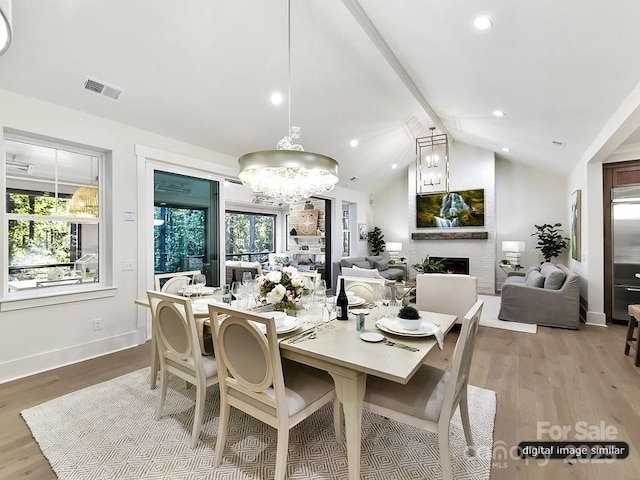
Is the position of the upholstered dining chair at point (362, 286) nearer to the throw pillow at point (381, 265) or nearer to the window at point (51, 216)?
the window at point (51, 216)

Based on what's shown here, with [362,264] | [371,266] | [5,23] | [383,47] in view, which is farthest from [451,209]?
[5,23]

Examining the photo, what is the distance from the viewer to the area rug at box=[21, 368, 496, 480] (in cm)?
182

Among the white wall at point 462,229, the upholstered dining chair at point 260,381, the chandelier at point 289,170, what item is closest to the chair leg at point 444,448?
the upholstered dining chair at point 260,381

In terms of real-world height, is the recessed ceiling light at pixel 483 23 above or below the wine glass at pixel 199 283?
above

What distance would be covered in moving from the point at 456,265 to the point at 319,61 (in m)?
6.21

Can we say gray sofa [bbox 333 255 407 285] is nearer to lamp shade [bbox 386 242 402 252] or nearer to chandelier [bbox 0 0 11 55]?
lamp shade [bbox 386 242 402 252]

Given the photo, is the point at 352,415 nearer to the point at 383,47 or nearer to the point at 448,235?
the point at 383,47

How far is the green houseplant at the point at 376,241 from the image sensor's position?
29.8 ft

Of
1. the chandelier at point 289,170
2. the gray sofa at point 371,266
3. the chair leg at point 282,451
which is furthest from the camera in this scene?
the gray sofa at point 371,266

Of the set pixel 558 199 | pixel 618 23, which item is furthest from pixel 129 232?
pixel 558 199

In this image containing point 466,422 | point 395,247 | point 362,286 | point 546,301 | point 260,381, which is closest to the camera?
point 260,381

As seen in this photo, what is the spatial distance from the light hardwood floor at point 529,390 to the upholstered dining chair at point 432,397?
1.91 feet

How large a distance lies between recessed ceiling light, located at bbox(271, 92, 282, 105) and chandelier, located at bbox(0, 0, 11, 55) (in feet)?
10.5

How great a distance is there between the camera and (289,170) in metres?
2.73
